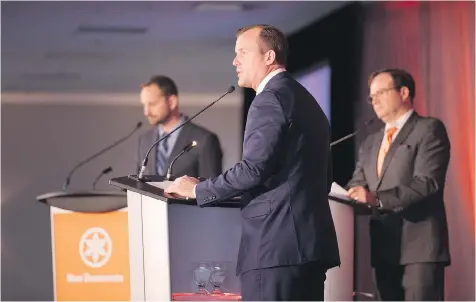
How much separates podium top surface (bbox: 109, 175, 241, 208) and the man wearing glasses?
117 centimetres

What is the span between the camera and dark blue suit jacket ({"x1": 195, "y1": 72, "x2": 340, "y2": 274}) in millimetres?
3057

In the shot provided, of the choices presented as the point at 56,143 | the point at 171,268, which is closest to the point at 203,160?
the point at 56,143

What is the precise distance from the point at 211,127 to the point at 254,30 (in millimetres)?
2402

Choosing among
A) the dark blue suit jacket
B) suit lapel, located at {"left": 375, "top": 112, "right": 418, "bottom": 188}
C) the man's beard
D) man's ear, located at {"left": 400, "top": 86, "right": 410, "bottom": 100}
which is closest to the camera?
the dark blue suit jacket

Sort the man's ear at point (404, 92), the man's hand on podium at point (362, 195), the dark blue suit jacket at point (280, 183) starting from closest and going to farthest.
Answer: the dark blue suit jacket at point (280, 183)
the man's hand on podium at point (362, 195)
the man's ear at point (404, 92)

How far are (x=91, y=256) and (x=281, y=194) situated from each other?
1.83 metres

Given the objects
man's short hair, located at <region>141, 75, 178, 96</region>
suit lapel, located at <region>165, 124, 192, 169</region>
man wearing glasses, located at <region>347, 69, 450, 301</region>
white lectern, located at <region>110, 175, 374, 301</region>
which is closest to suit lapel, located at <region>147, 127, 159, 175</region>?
suit lapel, located at <region>165, 124, 192, 169</region>

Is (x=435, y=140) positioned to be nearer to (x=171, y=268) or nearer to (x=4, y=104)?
(x=171, y=268)

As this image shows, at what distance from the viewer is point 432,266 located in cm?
446

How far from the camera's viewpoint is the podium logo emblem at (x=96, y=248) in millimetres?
4625

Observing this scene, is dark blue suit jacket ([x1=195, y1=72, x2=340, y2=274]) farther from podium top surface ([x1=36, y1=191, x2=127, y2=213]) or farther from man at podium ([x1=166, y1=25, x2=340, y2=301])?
podium top surface ([x1=36, y1=191, x2=127, y2=213])

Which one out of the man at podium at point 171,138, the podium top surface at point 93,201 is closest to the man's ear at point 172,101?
the man at podium at point 171,138

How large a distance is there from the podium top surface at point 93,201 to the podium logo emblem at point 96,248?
0.12 metres

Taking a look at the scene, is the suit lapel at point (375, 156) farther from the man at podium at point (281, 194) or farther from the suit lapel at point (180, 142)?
the man at podium at point (281, 194)
